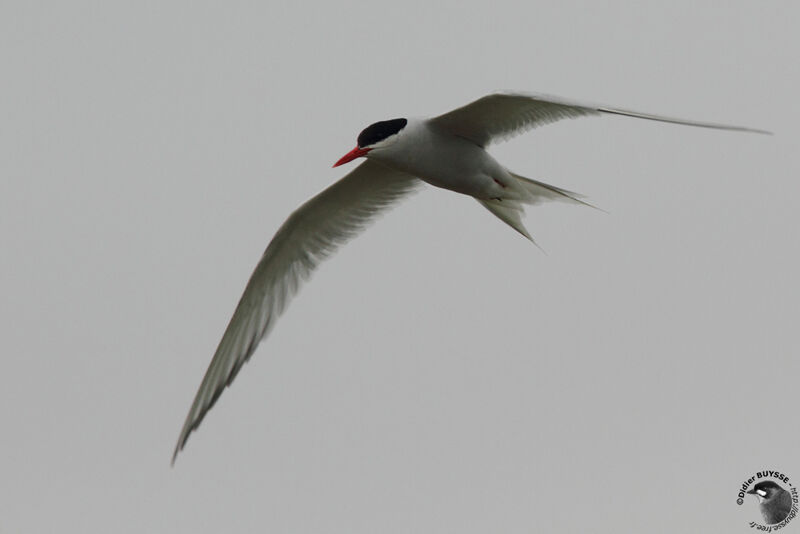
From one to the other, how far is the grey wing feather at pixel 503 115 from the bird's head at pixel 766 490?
4524mm

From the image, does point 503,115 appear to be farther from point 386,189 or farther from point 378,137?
point 386,189

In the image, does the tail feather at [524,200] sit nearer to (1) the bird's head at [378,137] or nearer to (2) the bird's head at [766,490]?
(1) the bird's head at [378,137]

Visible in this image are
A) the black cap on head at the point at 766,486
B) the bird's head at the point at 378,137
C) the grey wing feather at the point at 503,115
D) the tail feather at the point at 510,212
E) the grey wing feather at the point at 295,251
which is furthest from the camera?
the black cap on head at the point at 766,486

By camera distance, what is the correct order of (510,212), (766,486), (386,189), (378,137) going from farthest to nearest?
(766,486), (386,189), (510,212), (378,137)

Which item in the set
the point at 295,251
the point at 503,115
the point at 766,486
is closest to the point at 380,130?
the point at 503,115

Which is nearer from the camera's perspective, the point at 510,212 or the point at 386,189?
the point at 510,212

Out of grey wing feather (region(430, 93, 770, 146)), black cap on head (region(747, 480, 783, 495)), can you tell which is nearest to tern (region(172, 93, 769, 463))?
grey wing feather (region(430, 93, 770, 146))

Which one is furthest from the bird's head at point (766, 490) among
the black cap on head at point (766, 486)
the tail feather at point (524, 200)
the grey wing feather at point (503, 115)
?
the grey wing feather at point (503, 115)

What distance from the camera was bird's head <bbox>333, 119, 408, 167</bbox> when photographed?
31.3ft

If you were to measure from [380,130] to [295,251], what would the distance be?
2.12 m

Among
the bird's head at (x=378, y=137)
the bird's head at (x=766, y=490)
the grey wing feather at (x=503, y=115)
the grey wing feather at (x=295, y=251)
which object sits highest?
the grey wing feather at (x=503, y=115)

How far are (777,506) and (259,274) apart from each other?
5429 millimetres

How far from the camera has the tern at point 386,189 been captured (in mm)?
9539

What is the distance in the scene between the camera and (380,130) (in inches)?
376
